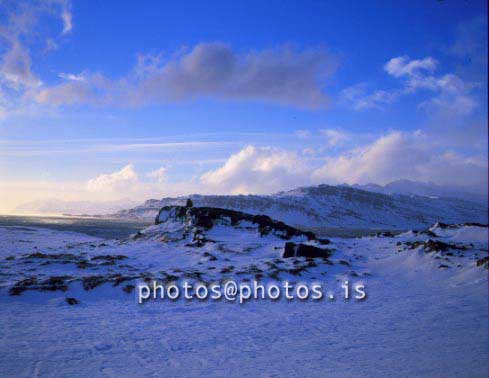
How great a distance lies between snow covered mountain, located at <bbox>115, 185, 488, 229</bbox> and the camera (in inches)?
4732

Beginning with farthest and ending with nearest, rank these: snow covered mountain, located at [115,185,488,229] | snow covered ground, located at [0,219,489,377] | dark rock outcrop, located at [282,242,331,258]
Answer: snow covered mountain, located at [115,185,488,229], dark rock outcrop, located at [282,242,331,258], snow covered ground, located at [0,219,489,377]

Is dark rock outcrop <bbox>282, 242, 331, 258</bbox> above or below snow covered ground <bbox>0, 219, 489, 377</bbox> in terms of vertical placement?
above

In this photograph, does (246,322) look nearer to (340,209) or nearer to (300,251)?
(300,251)

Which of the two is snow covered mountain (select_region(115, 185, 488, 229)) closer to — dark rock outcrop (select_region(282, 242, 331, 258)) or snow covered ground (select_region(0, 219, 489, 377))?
dark rock outcrop (select_region(282, 242, 331, 258))

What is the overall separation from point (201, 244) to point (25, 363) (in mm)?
14101

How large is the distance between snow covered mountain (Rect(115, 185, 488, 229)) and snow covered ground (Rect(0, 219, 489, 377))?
294 ft

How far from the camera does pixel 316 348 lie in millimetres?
7117

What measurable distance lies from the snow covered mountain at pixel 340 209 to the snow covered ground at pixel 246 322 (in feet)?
294

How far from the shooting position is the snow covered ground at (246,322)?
624 cm

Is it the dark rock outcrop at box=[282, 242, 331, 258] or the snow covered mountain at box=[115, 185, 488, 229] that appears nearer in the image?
the dark rock outcrop at box=[282, 242, 331, 258]

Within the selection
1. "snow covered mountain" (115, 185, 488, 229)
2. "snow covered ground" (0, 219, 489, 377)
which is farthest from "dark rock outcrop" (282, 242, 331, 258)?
"snow covered mountain" (115, 185, 488, 229)

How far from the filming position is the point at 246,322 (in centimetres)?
870

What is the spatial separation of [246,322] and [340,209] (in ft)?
445

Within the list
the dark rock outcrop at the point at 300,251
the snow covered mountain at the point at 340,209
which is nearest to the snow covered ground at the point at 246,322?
the dark rock outcrop at the point at 300,251
